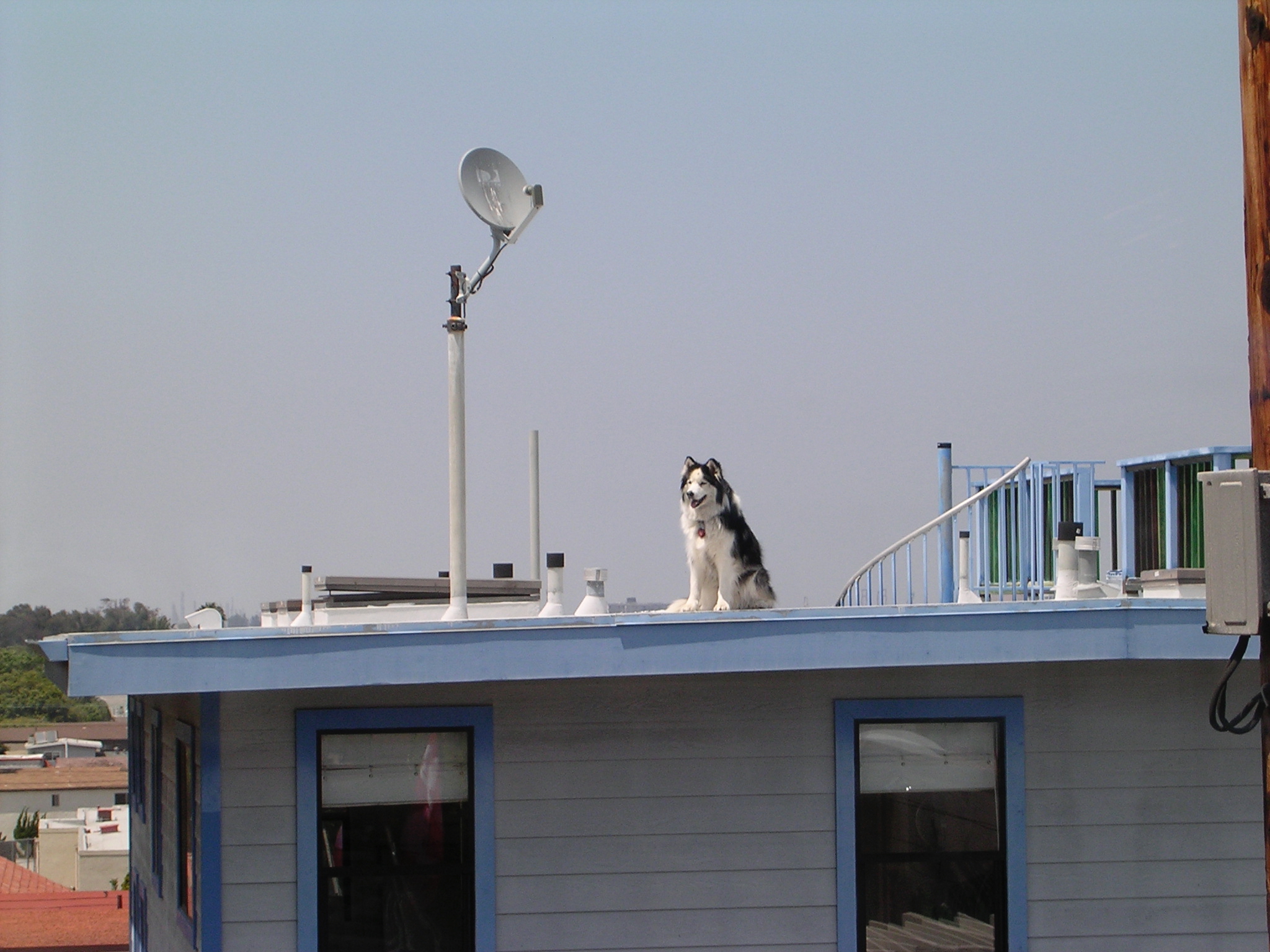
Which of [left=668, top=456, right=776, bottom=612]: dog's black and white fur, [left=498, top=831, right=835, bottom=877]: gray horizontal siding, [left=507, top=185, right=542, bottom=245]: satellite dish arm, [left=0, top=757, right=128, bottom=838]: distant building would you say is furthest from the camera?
[left=0, top=757, right=128, bottom=838]: distant building

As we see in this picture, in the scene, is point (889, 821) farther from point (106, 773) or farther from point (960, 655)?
point (106, 773)

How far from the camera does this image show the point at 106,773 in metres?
62.4

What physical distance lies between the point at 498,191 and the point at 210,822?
3.75 m

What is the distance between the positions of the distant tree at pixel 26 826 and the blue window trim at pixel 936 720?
170 feet

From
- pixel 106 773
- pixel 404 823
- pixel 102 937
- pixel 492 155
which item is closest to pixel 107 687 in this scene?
pixel 404 823

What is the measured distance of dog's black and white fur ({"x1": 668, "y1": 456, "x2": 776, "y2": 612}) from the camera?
7422 mm

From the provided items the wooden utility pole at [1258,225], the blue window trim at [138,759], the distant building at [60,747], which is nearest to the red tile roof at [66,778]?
the distant building at [60,747]

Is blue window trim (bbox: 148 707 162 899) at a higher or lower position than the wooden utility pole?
lower

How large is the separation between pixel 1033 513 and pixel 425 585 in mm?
4174

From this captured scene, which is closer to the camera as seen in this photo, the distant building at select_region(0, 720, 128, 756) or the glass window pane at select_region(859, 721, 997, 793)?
the glass window pane at select_region(859, 721, 997, 793)

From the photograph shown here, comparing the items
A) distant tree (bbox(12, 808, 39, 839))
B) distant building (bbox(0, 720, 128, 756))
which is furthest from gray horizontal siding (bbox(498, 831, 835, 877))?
distant building (bbox(0, 720, 128, 756))

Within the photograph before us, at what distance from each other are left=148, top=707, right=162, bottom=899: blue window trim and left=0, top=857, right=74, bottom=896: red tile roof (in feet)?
51.1

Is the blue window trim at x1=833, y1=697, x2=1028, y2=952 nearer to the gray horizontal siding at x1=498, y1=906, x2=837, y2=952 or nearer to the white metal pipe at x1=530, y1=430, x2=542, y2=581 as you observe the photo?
the gray horizontal siding at x1=498, y1=906, x2=837, y2=952

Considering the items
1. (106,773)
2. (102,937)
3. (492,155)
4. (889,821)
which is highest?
(492,155)
